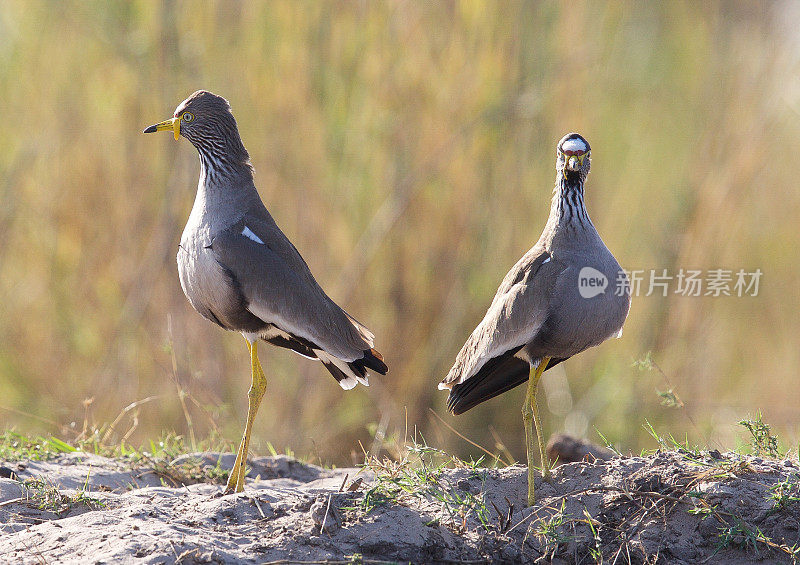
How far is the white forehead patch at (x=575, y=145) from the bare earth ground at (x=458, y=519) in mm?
1263

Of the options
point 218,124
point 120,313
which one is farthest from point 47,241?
point 218,124

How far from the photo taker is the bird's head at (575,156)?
3.64 meters

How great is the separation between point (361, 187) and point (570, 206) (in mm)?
2726

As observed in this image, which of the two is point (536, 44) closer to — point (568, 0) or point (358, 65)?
point (568, 0)

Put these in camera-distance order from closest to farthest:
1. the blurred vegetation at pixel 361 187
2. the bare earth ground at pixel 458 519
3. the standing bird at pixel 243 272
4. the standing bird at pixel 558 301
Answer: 1. the bare earth ground at pixel 458 519
2. the standing bird at pixel 558 301
3. the standing bird at pixel 243 272
4. the blurred vegetation at pixel 361 187

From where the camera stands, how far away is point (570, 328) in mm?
3518

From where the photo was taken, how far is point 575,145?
12.0ft

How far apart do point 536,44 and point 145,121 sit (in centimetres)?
278

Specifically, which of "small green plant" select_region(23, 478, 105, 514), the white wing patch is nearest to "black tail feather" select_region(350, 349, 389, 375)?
the white wing patch

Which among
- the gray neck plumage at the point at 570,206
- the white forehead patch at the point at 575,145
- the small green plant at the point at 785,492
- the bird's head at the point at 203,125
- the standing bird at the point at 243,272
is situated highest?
the white forehead patch at the point at 575,145

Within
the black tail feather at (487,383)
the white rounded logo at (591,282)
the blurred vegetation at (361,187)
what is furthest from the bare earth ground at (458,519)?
the blurred vegetation at (361,187)

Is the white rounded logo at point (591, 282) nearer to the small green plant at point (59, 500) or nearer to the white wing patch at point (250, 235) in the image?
the white wing patch at point (250, 235)

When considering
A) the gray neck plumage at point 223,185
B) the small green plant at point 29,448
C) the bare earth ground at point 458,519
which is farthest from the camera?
the small green plant at point 29,448

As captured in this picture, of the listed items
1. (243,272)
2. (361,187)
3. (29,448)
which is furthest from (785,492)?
(361,187)
